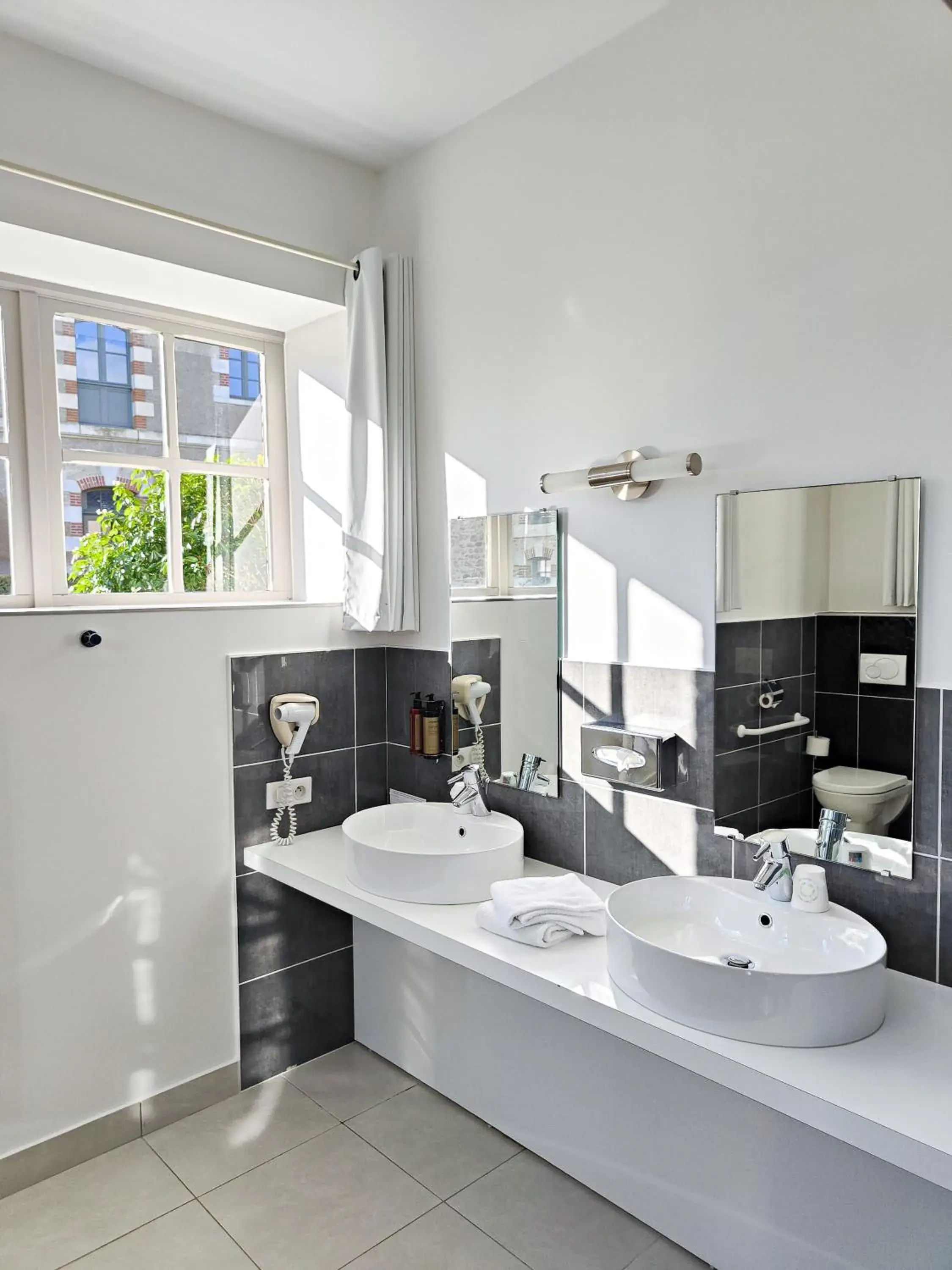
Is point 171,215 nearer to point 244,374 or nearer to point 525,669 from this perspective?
point 244,374

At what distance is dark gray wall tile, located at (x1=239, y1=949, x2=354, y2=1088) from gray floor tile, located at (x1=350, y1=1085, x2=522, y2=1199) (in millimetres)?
340

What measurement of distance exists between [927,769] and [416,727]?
4.83ft

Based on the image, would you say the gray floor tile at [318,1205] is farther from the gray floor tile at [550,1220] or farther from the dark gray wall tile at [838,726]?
the dark gray wall tile at [838,726]

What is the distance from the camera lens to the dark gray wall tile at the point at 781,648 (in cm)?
191

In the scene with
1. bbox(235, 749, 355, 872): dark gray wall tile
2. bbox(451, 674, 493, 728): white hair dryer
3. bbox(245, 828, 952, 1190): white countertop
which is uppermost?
bbox(451, 674, 493, 728): white hair dryer

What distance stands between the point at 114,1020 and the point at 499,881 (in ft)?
3.67

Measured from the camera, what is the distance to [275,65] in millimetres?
2275

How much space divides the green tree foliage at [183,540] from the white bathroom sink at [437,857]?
905 millimetres

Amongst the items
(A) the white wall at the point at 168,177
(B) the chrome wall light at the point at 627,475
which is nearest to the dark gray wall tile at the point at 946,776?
(B) the chrome wall light at the point at 627,475

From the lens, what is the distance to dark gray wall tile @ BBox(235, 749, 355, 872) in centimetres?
263

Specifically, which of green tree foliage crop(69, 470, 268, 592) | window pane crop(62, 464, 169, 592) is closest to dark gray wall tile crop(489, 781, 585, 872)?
green tree foliage crop(69, 470, 268, 592)

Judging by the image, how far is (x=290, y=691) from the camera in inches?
107

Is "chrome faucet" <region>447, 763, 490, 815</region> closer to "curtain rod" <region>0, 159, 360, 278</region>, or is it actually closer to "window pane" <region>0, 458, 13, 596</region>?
"window pane" <region>0, 458, 13, 596</region>

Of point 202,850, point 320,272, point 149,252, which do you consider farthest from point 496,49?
point 202,850
